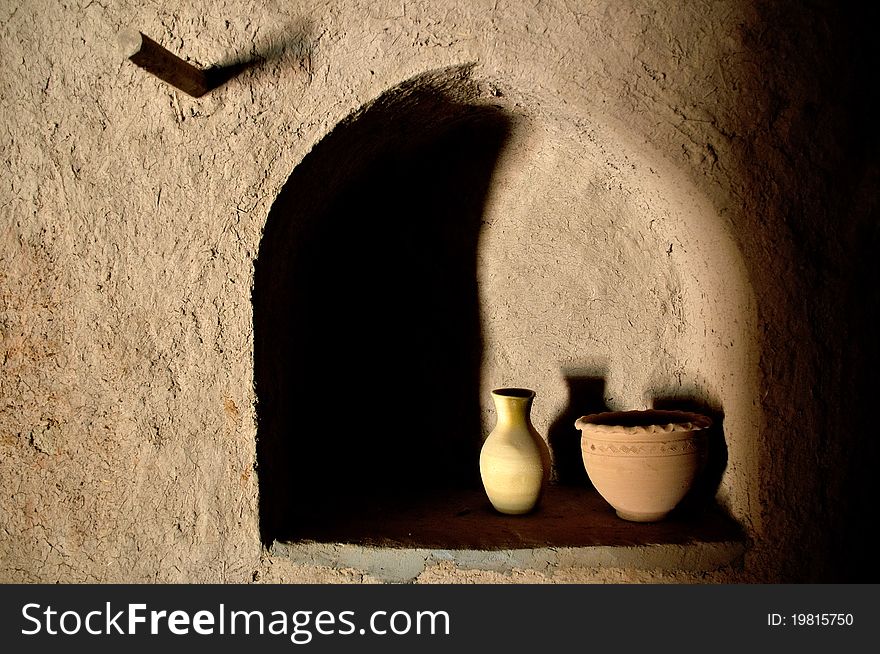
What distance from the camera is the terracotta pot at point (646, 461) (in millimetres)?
1614

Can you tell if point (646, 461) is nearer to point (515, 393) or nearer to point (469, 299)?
point (515, 393)

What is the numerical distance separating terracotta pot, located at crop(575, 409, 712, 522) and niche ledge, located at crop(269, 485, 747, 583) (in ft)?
0.25

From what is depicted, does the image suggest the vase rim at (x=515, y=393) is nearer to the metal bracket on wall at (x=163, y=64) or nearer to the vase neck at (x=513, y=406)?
the vase neck at (x=513, y=406)

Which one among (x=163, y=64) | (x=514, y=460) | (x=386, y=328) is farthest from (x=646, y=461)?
(x=163, y=64)

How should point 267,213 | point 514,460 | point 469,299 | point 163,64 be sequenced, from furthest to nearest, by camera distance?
point 469,299
point 514,460
point 267,213
point 163,64

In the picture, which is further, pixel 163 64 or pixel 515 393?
pixel 515 393

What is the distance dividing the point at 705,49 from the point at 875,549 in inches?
47.9

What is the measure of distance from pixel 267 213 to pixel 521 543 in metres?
1.00

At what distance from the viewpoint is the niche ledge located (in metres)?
1.60

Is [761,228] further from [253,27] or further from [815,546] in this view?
[253,27]

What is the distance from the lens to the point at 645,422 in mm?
1840

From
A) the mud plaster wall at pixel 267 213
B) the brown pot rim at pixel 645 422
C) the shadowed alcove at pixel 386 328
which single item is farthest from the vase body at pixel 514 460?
the shadowed alcove at pixel 386 328

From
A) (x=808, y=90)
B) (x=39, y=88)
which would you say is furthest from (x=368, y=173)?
Answer: (x=808, y=90)

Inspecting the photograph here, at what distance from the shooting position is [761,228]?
1.53 meters
